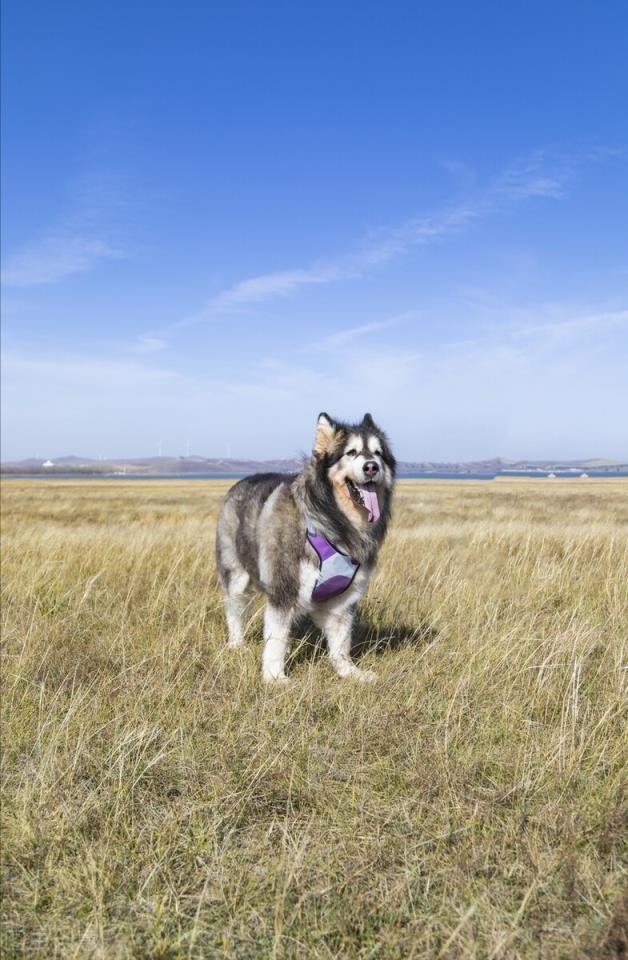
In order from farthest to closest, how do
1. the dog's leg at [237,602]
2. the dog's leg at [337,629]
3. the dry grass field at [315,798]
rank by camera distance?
the dog's leg at [237,602] → the dog's leg at [337,629] → the dry grass field at [315,798]

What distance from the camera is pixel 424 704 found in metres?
4.03

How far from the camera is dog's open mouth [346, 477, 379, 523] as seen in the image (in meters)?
4.97

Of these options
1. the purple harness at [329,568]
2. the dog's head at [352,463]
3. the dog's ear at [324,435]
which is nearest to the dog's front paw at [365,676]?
the purple harness at [329,568]

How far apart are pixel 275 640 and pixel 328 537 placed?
0.94 m

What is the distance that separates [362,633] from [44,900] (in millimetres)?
4189

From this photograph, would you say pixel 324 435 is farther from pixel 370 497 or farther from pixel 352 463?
pixel 370 497

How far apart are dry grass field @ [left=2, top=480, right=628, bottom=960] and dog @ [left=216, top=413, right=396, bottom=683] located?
1.16 ft

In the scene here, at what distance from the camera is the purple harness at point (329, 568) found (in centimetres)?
497

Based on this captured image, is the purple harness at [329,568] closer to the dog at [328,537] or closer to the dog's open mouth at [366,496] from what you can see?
the dog at [328,537]

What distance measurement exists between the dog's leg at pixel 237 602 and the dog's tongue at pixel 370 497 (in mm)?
1669

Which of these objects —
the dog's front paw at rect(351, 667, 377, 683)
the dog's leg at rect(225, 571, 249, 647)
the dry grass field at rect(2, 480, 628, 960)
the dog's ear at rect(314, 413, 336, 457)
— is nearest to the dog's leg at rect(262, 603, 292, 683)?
the dry grass field at rect(2, 480, 628, 960)

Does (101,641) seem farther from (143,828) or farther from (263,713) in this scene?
(143,828)

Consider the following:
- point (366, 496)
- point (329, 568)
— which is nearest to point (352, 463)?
point (366, 496)

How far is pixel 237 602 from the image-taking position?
6.17m
